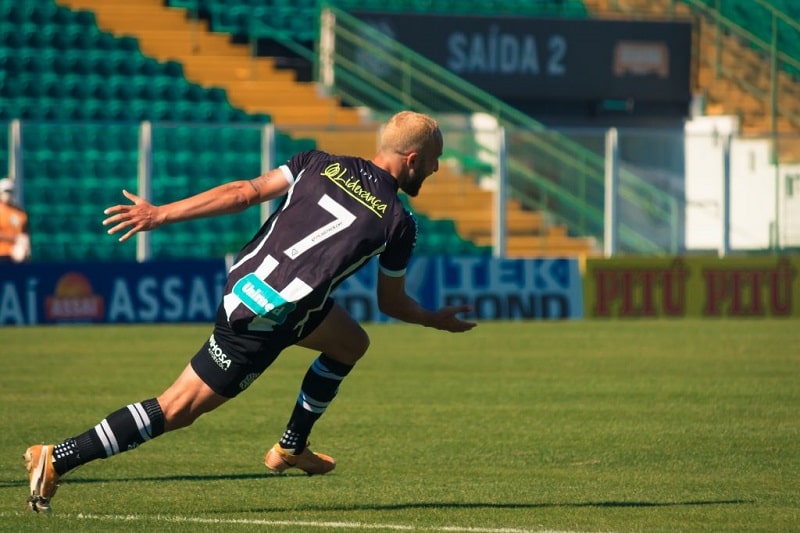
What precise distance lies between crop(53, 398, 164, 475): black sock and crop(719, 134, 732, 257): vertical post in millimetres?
16651

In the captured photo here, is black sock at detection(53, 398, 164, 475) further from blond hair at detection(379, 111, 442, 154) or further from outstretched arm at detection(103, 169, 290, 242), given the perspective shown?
blond hair at detection(379, 111, 442, 154)

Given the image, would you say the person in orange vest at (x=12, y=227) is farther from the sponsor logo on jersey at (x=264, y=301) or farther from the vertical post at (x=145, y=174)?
the sponsor logo on jersey at (x=264, y=301)

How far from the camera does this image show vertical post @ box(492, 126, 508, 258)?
2145 cm

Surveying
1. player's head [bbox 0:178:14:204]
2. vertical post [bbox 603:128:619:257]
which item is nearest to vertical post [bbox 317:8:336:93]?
vertical post [bbox 603:128:619:257]

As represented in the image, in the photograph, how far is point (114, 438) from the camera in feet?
21.6

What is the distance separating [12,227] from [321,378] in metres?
12.0

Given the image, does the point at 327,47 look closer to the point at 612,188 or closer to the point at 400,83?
the point at 400,83

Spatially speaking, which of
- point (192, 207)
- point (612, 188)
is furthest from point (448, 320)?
point (612, 188)

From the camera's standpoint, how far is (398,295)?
22.3 feet

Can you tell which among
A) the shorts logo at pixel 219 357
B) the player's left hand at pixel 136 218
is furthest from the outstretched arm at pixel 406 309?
the player's left hand at pixel 136 218

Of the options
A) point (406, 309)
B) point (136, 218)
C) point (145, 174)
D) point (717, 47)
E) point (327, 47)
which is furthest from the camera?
point (717, 47)

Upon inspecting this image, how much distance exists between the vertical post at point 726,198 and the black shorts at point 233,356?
53.8 feet

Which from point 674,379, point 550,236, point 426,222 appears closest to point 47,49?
point 426,222

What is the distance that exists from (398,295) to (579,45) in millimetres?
21813
